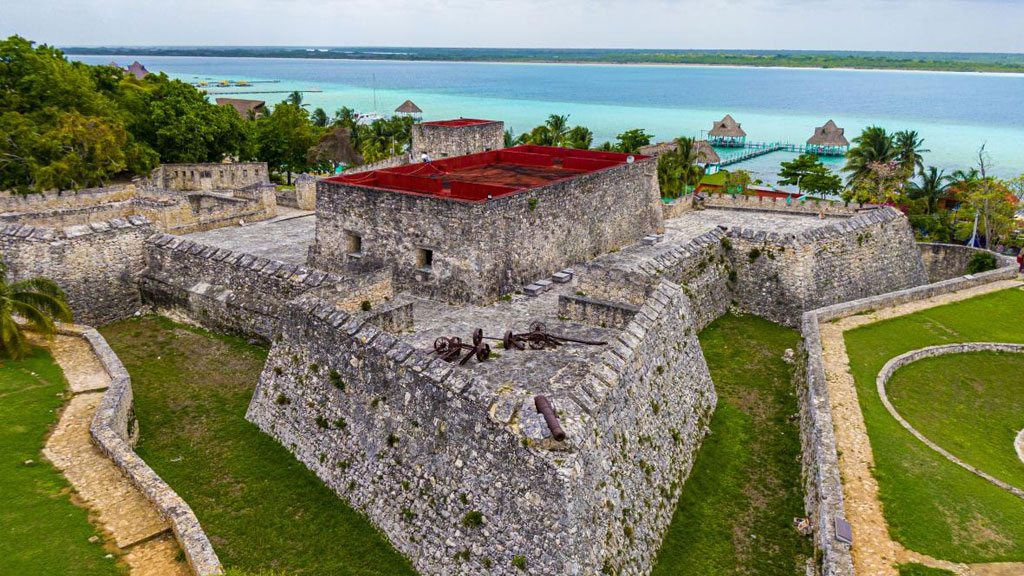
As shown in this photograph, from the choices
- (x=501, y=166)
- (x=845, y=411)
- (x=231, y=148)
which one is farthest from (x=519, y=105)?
(x=845, y=411)

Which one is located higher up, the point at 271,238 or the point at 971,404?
the point at 271,238

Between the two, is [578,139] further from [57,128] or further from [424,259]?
[424,259]

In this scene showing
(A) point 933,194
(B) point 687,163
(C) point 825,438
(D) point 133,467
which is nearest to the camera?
(D) point 133,467

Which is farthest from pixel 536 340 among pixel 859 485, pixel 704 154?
pixel 704 154

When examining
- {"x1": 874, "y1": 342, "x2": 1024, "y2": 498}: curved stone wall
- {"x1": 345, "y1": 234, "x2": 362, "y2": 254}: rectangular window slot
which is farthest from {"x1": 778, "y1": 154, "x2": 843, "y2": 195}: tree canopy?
{"x1": 345, "y1": 234, "x2": 362, "y2": 254}: rectangular window slot

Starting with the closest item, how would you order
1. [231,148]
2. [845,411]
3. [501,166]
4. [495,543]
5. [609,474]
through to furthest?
[495,543] < [609,474] < [845,411] < [501,166] < [231,148]

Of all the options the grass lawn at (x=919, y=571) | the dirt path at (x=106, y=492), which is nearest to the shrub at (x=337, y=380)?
the dirt path at (x=106, y=492)

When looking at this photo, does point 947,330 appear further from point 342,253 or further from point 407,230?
point 342,253
